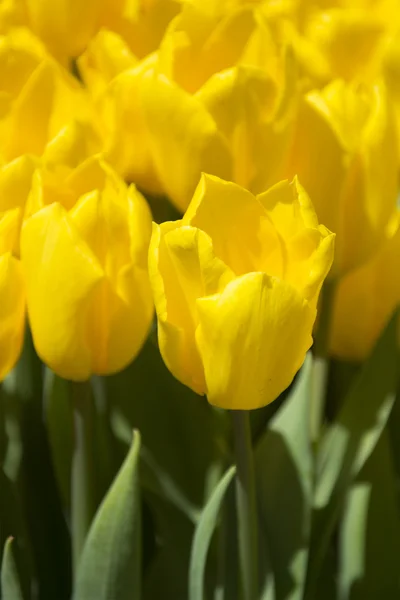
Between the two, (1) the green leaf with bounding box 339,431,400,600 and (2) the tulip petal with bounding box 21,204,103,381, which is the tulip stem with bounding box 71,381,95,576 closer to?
(2) the tulip petal with bounding box 21,204,103,381

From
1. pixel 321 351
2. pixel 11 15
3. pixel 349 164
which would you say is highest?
pixel 11 15

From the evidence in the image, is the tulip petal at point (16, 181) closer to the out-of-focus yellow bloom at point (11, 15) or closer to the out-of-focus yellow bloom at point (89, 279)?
the out-of-focus yellow bloom at point (89, 279)

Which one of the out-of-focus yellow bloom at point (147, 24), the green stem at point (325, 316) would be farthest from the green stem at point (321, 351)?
the out-of-focus yellow bloom at point (147, 24)

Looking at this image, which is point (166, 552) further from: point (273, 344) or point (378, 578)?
point (273, 344)

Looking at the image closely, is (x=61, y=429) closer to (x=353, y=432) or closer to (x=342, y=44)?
(x=353, y=432)

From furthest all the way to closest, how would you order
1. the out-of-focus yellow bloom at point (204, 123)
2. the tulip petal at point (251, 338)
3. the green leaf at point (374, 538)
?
the green leaf at point (374, 538) → the out-of-focus yellow bloom at point (204, 123) → the tulip petal at point (251, 338)

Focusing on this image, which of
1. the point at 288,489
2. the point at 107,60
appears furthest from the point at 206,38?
the point at 288,489

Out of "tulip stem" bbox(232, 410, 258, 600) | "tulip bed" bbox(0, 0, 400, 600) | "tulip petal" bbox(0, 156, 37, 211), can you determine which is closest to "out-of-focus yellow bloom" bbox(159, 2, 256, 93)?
"tulip bed" bbox(0, 0, 400, 600)
